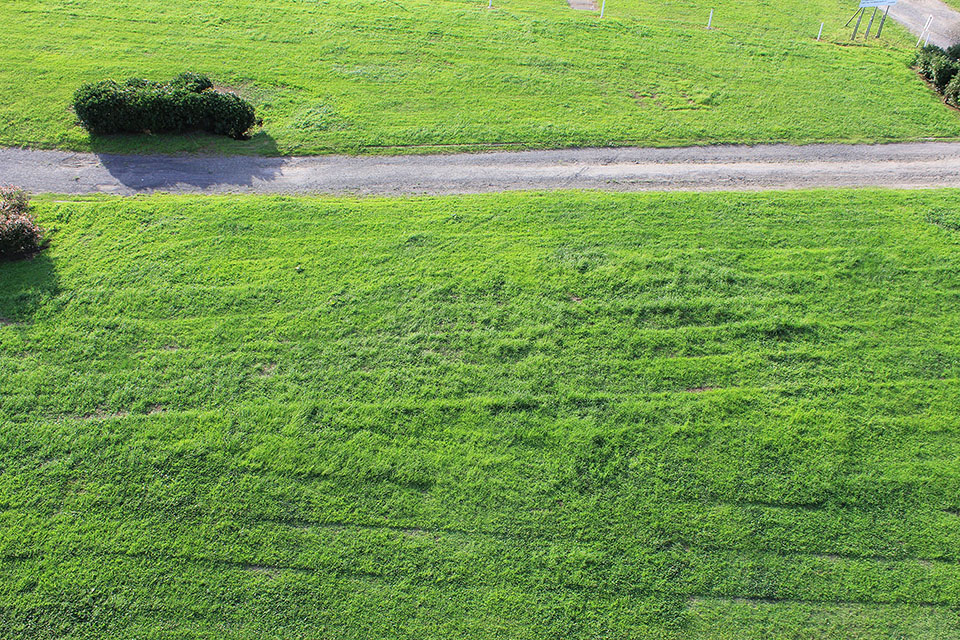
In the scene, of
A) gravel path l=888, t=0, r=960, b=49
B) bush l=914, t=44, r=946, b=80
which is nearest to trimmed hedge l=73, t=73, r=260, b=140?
bush l=914, t=44, r=946, b=80

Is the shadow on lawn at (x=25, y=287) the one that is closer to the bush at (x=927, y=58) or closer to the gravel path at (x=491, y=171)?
the gravel path at (x=491, y=171)

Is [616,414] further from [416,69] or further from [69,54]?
[69,54]

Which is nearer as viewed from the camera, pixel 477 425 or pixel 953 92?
pixel 477 425

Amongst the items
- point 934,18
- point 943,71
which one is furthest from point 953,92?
point 934,18

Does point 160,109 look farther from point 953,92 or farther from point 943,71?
point 943,71

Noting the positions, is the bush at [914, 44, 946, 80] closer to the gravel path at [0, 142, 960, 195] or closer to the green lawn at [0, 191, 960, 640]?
Result: the gravel path at [0, 142, 960, 195]

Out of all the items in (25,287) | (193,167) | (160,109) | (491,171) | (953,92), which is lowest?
(25,287)
